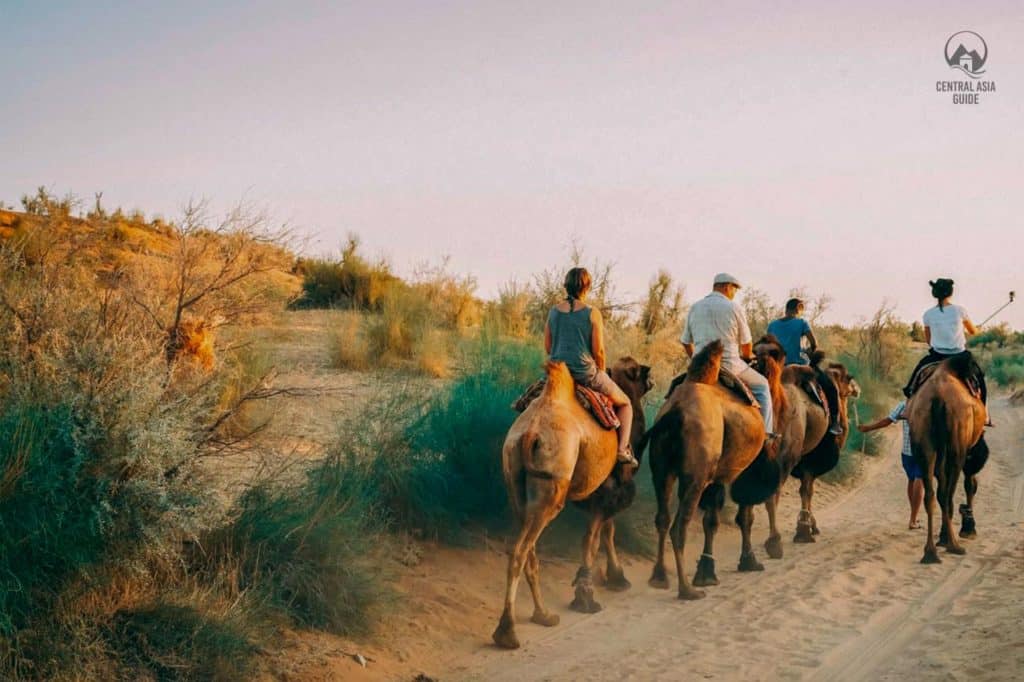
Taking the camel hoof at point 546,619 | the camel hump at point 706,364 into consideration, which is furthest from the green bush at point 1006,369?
the camel hoof at point 546,619

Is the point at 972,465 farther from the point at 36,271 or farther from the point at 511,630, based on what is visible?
the point at 36,271

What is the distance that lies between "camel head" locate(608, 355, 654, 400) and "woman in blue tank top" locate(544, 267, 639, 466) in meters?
0.86

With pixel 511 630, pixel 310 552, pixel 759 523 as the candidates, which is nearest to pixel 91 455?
pixel 310 552

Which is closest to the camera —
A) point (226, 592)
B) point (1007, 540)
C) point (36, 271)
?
point (226, 592)

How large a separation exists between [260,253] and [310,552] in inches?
169

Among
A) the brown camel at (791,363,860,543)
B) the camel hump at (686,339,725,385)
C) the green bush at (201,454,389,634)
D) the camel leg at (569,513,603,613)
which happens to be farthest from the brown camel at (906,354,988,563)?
the green bush at (201,454,389,634)

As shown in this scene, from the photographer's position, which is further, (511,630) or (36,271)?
(36,271)

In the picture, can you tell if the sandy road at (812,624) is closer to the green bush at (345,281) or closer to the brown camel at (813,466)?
the brown camel at (813,466)

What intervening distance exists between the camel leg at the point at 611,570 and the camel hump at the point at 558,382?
1800mm

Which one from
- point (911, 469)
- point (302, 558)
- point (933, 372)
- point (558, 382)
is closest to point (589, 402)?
point (558, 382)

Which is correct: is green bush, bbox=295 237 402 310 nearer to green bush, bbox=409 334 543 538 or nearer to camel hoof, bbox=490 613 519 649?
green bush, bbox=409 334 543 538

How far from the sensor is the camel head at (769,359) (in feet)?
40.2

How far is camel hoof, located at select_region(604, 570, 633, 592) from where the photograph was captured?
35.1 ft

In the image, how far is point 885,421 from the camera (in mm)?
14422
